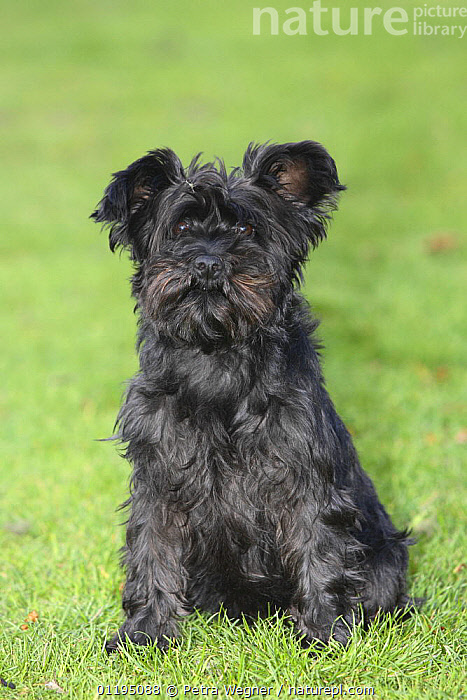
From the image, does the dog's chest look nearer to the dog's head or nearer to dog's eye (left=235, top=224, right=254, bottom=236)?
the dog's head

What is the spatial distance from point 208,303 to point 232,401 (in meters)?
0.51

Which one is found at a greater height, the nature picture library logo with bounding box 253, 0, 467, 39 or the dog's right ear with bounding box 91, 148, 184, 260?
the nature picture library logo with bounding box 253, 0, 467, 39

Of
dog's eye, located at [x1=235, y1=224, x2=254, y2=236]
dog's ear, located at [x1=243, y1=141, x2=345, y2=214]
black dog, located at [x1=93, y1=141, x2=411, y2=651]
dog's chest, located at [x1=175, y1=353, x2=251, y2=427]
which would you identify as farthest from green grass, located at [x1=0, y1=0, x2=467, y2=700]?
dog's ear, located at [x1=243, y1=141, x2=345, y2=214]

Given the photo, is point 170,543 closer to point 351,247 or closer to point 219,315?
point 219,315

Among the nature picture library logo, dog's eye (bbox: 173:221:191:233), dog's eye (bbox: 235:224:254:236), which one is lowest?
dog's eye (bbox: 235:224:254:236)

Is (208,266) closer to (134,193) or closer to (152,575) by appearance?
(134,193)

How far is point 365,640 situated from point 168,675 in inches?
39.4

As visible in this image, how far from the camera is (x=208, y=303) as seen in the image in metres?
3.77

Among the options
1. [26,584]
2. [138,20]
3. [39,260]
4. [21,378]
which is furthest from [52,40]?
[26,584]

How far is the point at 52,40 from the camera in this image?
25703mm

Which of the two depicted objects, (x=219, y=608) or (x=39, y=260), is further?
(x=39, y=260)

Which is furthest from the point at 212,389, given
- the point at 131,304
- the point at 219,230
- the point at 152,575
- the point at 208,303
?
the point at 131,304

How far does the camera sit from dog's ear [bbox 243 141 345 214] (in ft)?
12.8

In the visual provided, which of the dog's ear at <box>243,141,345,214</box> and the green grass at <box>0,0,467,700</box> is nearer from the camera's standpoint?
the dog's ear at <box>243,141,345,214</box>
